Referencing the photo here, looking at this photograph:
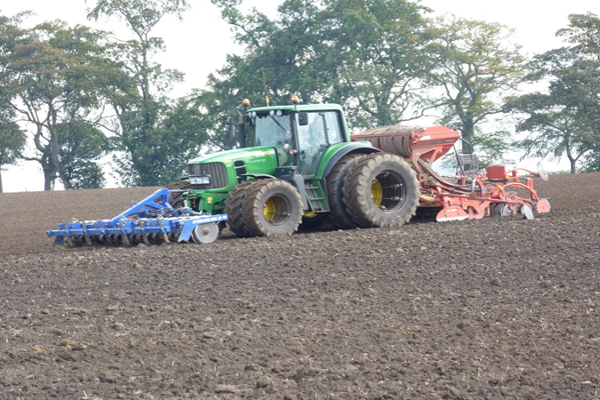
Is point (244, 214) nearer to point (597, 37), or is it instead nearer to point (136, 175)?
point (136, 175)

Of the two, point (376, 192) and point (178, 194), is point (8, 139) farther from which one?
point (376, 192)

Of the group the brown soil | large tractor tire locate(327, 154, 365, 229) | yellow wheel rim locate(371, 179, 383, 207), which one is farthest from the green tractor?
the brown soil

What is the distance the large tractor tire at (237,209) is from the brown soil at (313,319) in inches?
18.6

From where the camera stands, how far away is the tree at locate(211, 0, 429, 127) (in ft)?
118

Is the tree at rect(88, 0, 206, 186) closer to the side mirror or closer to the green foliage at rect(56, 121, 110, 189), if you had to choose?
the green foliage at rect(56, 121, 110, 189)

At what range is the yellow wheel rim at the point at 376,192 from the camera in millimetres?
13352

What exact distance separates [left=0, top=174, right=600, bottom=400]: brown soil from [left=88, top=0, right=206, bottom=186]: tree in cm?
2564

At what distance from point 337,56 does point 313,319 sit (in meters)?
31.6

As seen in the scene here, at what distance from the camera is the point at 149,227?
1108 centimetres

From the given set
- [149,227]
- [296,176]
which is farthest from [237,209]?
[149,227]

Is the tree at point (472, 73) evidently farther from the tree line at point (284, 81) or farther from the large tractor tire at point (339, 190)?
the large tractor tire at point (339, 190)

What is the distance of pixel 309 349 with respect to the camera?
563 centimetres

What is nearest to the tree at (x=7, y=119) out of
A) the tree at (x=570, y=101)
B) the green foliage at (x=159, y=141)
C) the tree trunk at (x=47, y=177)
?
the tree trunk at (x=47, y=177)

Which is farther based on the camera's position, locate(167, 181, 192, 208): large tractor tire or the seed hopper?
the seed hopper
